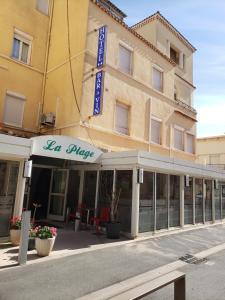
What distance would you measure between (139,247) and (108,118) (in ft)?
23.0

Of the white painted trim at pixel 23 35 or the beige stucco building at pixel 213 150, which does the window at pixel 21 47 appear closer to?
the white painted trim at pixel 23 35

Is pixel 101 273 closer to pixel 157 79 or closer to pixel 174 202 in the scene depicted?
pixel 174 202

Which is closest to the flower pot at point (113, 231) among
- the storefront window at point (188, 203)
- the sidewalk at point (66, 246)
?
the sidewalk at point (66, 246)

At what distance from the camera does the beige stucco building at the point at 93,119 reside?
1160 cm

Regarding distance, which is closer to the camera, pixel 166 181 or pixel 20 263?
pixel 20 263

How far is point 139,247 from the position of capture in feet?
31.6

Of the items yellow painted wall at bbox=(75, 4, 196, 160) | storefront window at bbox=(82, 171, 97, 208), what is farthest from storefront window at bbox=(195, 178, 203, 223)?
storefront window at bbox=(82, 171, 97, 208)

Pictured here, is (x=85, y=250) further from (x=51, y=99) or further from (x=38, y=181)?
(x=51, y=99)

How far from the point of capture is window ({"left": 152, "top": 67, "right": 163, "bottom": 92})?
17.8 m

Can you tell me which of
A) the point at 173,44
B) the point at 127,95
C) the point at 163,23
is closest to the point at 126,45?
the point at 127,95

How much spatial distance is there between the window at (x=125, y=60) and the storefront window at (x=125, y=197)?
6832mm

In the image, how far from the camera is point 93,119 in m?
13.3

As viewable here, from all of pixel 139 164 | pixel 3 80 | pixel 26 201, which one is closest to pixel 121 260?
pixel 139 164

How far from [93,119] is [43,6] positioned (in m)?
8.59
